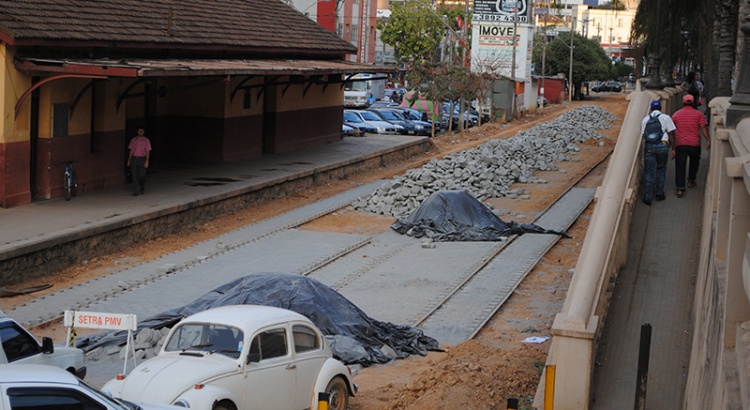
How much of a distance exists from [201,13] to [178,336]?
23.2 metres

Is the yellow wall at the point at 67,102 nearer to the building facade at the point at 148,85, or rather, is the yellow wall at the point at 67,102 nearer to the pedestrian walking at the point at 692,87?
the building facade at the point at 148,85

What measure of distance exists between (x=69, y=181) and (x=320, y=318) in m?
11.6

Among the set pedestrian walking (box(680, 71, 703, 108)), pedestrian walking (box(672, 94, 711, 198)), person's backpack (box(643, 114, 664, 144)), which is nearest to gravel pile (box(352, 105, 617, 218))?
pedestrian walking (box(680, 71, 703, 108))

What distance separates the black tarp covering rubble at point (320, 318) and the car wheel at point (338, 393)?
242cm

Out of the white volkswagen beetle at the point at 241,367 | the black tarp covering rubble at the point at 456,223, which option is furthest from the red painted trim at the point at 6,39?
the white volkswagen beetle at the point at 241,367

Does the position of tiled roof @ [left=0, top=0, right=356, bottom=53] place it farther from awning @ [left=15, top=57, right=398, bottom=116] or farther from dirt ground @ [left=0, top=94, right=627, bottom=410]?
dirt ground @ [left=0, top=94, right=627, bottom=410]

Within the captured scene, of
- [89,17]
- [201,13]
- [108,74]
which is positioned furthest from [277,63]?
[108,74]

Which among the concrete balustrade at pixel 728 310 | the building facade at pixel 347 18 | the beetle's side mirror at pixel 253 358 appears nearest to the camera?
the concrete balustrade at pixel 728 310

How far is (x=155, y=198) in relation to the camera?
25562mm

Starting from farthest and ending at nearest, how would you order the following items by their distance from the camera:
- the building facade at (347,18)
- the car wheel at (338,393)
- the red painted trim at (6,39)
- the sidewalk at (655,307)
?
the building facade at (347,18)
the red painted trim at (6,39)
the car wheel at (338,393)
the sidewalk at (655,307)

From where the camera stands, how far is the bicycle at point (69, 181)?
80.1 ft

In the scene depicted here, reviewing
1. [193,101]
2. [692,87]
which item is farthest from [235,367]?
[692,87]

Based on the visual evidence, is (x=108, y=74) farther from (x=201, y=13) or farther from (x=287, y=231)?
(x=201, y=13)

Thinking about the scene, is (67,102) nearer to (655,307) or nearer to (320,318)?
(320,318)
